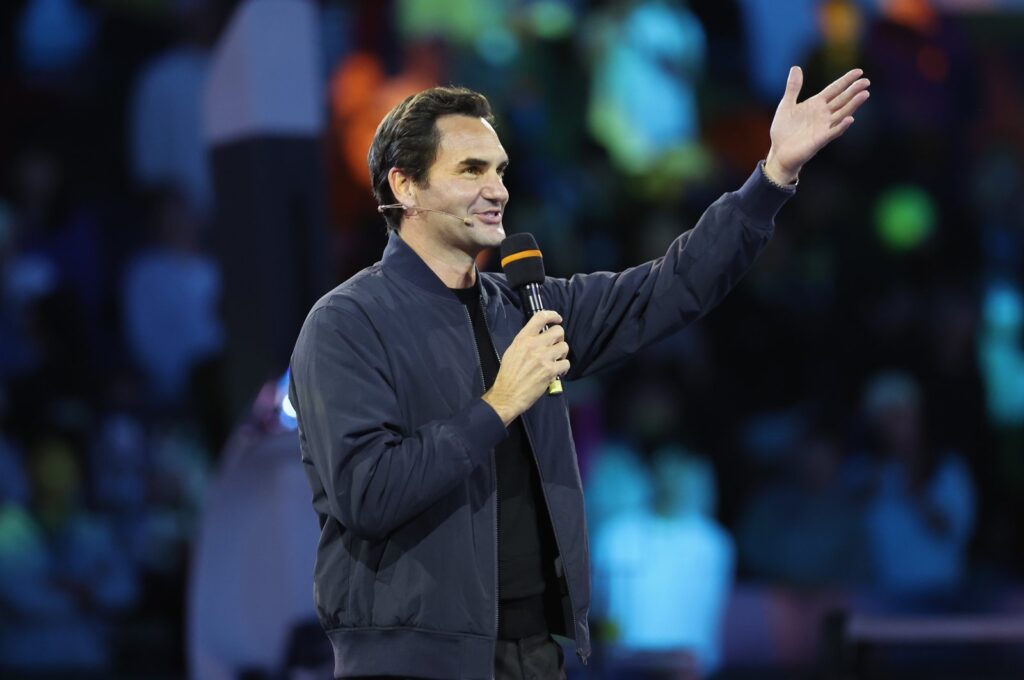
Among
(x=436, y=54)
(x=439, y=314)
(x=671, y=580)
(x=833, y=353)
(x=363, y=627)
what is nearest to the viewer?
(x=363, y=627)

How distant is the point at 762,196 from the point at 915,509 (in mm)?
4225

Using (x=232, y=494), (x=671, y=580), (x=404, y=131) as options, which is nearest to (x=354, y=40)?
(x=671, y=580)

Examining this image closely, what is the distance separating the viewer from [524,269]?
2.31 m

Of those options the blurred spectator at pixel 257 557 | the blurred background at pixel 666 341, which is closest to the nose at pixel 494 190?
the blurred spectator at pixel 257 557

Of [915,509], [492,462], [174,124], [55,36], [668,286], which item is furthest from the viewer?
[55,36]

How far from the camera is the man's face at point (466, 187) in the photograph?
7.64 feet

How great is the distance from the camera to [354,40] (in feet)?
24.4

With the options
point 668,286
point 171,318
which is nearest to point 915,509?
point 171,318

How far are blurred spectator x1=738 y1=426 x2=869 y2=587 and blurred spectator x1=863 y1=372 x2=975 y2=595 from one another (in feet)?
0.33

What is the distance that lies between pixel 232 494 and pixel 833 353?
11.0ft

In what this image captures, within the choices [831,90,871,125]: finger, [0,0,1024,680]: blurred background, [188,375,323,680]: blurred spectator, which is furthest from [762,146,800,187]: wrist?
[0,0,1024,680]: blurred background

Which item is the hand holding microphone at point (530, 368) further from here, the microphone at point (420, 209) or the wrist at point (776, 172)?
the wrist at point (776, 172)

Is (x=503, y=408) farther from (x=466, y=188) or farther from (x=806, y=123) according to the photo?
(x=806, y=123)

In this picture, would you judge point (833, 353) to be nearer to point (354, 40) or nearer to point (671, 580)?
point (671, 580)
